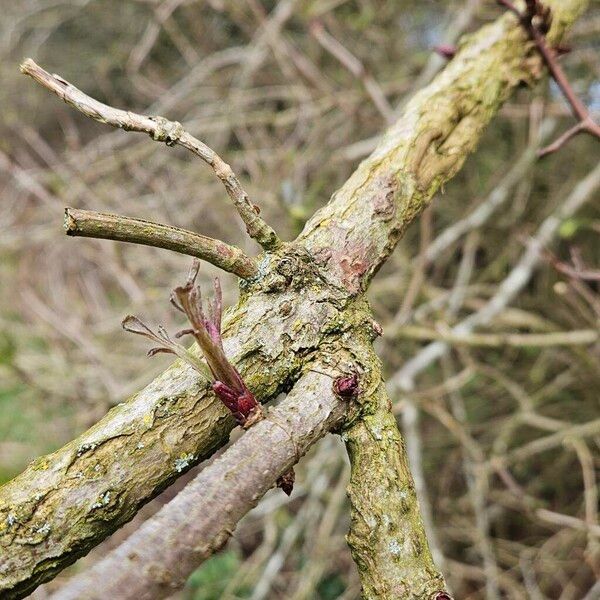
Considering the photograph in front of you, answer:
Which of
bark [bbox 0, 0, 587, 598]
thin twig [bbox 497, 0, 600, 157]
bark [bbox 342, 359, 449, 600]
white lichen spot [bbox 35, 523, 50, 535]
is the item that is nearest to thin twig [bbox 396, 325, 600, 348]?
thin twig [bbox 497, 0, 600, 157]

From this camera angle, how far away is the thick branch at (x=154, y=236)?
57 cm

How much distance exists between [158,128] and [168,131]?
0.01m

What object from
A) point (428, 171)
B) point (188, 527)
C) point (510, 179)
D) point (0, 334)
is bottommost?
point (188, 527)

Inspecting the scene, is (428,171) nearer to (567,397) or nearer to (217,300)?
(217,300)

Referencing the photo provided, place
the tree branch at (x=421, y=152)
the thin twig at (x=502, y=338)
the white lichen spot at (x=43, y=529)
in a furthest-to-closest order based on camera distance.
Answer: the thin twig at (x=502, y=338)
the tree branch at (x=421, y=152)
the white lichen spot at (x=43, y=529)

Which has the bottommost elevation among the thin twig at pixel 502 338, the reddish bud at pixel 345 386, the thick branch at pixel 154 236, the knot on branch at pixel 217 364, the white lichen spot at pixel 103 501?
the reddish bud at pixel 345 386

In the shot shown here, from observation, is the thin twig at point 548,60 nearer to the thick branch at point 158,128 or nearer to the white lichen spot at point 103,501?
the thick branch at point 158,128

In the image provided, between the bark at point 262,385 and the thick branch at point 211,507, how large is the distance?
0.02 meters

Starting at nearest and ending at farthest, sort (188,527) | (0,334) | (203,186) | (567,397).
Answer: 1. (188,527)
2. (0,334)
3. (567,397)
4. (203,186)

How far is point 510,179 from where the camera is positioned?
6.57ft

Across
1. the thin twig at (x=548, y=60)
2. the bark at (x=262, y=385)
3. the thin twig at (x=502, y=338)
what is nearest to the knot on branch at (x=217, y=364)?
the bark at (x=262, y=385)

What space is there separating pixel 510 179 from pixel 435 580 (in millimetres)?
1617

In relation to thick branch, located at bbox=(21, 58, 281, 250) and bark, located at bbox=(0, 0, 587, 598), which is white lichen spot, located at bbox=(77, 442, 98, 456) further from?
thick branch, located at bbox=(21, 58, 281, 250)

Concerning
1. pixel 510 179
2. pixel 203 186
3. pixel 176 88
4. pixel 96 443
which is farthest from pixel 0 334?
pixel 96 443
